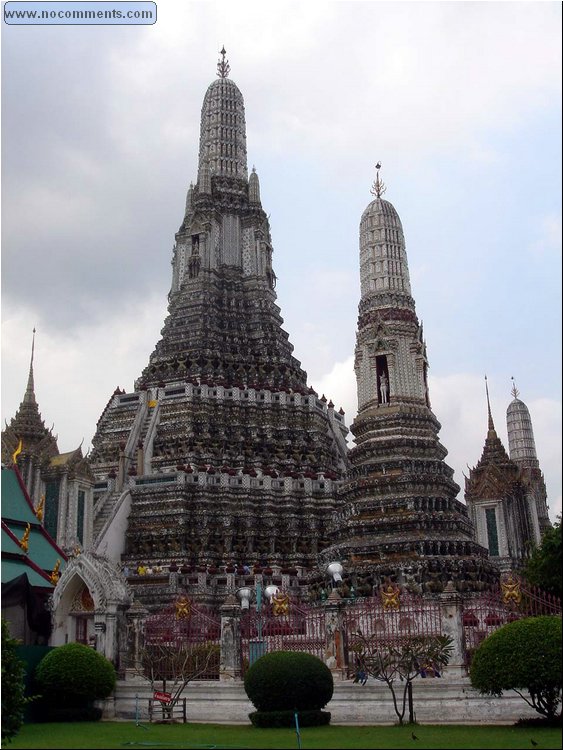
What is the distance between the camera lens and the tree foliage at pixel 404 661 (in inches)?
773

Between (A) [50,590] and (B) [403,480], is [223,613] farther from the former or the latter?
(B) [403,480]

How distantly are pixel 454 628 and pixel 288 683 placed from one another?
4959 mm

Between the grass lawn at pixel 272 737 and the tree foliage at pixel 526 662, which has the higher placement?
the tree foliage at pixel 526 662

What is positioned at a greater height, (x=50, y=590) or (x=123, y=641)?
(x=50, y=590)

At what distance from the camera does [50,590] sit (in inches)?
963

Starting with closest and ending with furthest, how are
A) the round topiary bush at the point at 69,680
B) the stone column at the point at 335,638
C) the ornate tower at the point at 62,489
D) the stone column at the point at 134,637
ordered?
the round topiary bush at the point at 69,680 < the stone column at the point at 335,638 < the stone column at the point at 134,637 < the ornate tower at the point at 62,489

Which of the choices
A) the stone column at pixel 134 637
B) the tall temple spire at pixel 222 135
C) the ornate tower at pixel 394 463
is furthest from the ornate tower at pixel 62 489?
the tall temple spire at pixel 222 135

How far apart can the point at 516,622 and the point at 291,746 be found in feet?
23.9

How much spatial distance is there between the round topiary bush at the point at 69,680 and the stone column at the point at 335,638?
230 inches

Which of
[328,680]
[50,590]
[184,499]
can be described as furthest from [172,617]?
[184,499]

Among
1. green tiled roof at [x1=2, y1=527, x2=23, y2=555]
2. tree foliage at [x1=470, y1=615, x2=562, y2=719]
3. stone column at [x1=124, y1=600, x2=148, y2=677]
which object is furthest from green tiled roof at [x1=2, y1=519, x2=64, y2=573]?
tree foliage at [x1=470, y1=615, x2=562, y2=719]

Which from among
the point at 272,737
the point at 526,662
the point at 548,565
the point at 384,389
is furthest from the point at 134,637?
the point at 384,389

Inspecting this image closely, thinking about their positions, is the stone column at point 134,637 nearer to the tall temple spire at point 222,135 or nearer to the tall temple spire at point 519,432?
the tall temple spire at point 222,135

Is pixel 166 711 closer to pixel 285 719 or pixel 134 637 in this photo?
pixel 134 637
